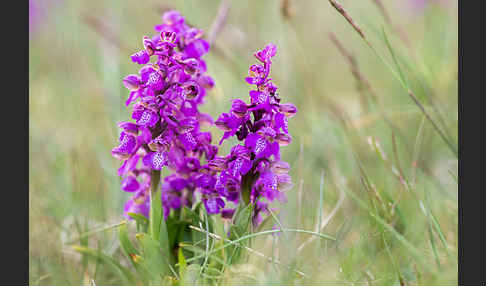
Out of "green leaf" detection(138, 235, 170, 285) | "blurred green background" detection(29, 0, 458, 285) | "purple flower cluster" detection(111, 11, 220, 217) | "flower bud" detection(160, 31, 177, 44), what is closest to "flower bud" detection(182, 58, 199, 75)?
"purple flower cluster" detection(111, 11, 220, 217)

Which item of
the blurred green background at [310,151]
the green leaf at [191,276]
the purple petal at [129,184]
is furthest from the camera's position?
the purple petal at [129,184]

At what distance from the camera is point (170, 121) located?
76.6 inches

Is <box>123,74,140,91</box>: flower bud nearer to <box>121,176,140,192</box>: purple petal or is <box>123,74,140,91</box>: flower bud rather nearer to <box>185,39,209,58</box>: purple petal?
<box>185,39,209,58</box>: purple petal

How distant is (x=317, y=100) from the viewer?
4262 mm

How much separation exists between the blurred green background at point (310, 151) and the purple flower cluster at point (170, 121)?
1.30 feet

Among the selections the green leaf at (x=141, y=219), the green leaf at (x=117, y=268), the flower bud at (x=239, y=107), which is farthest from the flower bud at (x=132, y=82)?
the green leaf at (x=117, y=268)

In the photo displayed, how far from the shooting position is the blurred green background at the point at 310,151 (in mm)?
2078

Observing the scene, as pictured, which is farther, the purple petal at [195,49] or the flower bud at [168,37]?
the purple petal at [195,49]

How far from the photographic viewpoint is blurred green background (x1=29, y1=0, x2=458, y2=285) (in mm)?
2078

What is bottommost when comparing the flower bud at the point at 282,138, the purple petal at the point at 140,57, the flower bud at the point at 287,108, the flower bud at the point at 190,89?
the flower bud at the point at 282,138

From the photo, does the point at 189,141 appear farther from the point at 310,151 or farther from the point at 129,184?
the point at 310,151

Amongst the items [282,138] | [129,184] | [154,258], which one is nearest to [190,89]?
[282,138]

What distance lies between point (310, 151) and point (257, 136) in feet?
5.18

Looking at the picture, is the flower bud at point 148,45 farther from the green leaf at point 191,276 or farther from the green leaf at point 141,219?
the green leaf at point 191,276
